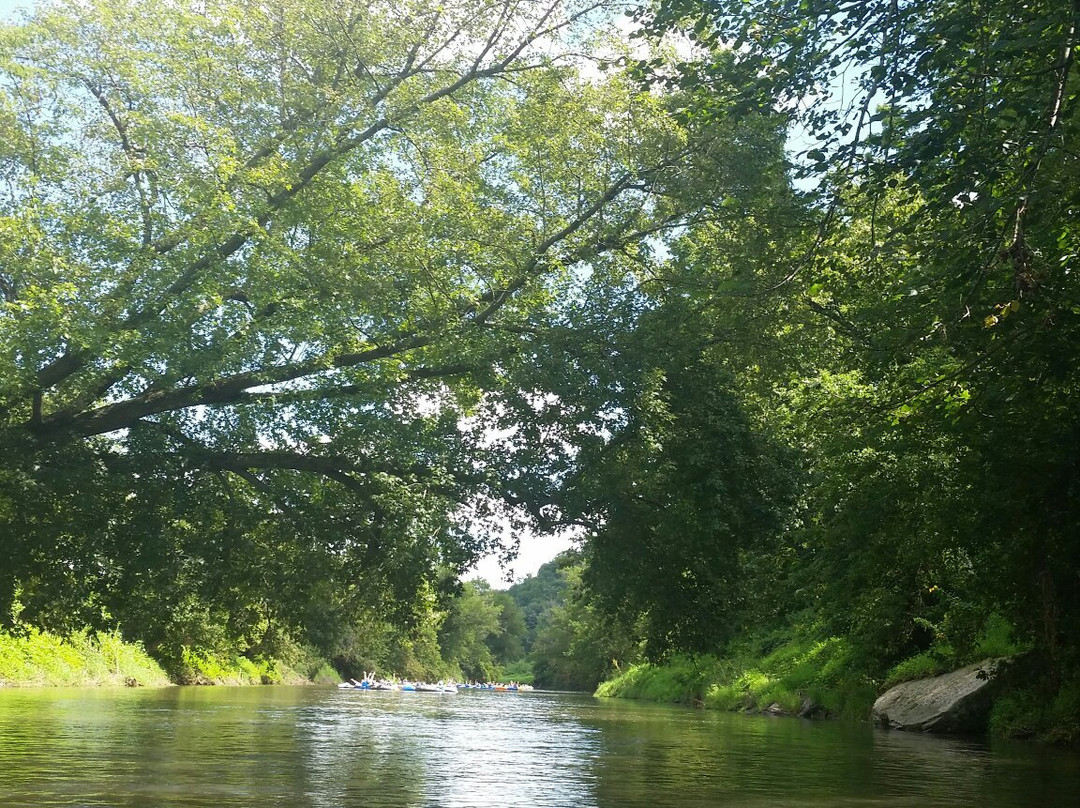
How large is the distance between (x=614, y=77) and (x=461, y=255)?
4838 mm

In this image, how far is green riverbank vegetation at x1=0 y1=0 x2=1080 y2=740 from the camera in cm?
1892

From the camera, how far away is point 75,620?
23.1 metres

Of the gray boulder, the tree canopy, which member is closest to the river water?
the gray boulder

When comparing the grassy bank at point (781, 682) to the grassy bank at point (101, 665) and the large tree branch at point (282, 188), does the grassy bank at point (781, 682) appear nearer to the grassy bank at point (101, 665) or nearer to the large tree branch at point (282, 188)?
the large tree branch at point (282, 188)

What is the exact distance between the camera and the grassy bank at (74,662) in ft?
129

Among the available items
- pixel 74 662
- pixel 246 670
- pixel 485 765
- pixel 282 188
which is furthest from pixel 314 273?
pixel 246 670

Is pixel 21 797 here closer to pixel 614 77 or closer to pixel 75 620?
pixel 75 620

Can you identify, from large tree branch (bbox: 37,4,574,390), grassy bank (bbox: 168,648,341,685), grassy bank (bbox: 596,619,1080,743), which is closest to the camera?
large tree branch (bbox: 37,4,574,390)

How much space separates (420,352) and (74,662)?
31.3 metres

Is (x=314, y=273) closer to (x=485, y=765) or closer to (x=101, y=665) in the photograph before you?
(x=485, y=765)

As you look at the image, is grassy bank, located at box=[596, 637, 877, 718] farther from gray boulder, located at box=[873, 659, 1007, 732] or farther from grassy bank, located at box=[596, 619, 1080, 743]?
gray boulder, located at box=[873, 659, 1007, 732]

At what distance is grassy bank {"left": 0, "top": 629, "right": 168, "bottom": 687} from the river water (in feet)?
40.8

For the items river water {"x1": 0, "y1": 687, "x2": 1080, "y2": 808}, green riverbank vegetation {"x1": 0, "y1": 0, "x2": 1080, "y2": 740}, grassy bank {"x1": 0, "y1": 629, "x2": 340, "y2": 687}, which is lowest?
river water {"x1": 0, "y1": 687, "x2": 1080, "y2": 808}

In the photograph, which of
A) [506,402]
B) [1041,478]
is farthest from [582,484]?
[1041,478]
